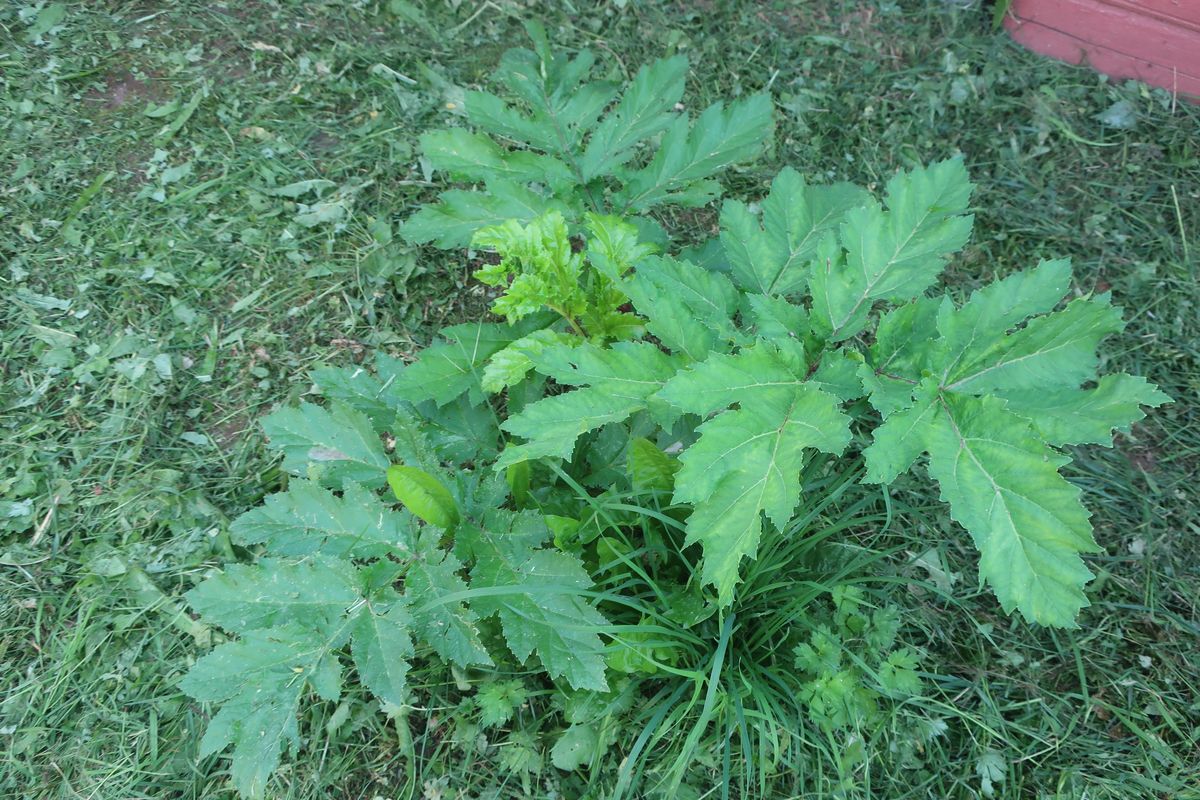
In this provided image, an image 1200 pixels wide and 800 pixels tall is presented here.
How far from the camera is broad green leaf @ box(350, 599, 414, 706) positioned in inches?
66.1

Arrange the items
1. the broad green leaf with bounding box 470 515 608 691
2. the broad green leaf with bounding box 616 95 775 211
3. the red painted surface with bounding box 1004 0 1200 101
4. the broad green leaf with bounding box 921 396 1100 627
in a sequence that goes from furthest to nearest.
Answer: the red painted surface with bounding box 1004 0 1200 101
the broad green leaf with bounding box 616 95 775 211
the broad green leaf with bounding box 470 515 608 691
the broad green leaf with bounding box 921 396 1100 627

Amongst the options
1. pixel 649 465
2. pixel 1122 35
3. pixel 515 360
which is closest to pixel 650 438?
pixel 649 465

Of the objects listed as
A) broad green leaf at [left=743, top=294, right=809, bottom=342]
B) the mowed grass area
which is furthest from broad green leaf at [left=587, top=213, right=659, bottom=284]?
the mowed grass area

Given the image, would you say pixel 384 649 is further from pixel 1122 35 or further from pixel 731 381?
pixel 1122 35

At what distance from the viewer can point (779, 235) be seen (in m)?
1.87

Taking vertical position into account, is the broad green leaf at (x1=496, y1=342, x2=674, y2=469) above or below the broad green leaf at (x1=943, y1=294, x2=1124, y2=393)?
below

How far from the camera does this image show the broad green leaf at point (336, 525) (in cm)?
187

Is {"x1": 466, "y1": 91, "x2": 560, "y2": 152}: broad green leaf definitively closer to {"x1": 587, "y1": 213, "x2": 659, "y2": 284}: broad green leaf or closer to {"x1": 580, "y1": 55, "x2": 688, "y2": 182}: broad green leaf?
{"x1": 580, "y1": 55, "x2": 688, "y2": 182}: broad green leaf

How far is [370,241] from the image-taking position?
288 cm

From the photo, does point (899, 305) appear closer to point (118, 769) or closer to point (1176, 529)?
point (1176, 529)

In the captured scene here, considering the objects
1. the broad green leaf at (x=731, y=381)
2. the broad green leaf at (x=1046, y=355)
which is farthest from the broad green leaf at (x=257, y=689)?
the broad green leaf at (x=1046, y=355)

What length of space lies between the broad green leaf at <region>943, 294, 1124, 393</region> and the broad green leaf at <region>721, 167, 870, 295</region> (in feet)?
1.45

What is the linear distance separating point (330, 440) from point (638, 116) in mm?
1114

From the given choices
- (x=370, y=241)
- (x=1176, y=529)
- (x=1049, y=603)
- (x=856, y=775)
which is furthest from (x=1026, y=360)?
(x=370, y=241)
